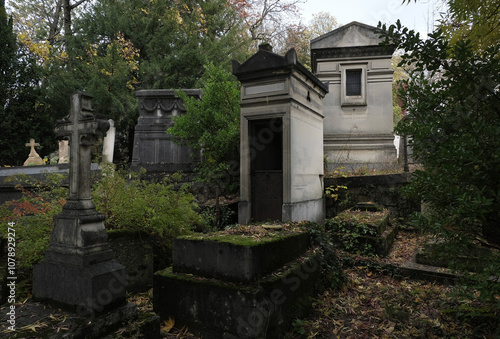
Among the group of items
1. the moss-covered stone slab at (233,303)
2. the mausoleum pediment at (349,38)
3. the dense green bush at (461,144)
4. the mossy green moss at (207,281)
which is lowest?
the moss-covered stone slab at (233,303)

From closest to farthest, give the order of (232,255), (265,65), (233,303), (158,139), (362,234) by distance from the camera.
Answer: (233,303) → (232,255) → (362,234) → (265,65) → (158,139)

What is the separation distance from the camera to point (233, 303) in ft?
9.98

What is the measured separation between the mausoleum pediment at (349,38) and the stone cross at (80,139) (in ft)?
27.5

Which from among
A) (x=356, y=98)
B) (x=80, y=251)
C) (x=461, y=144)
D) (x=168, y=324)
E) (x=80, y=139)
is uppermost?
(x=356, y=98)

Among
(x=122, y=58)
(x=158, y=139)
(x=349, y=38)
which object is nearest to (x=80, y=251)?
(x=158, y=139)

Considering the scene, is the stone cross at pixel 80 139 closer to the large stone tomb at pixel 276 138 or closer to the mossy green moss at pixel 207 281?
the mossy green moss at pixel 207 281

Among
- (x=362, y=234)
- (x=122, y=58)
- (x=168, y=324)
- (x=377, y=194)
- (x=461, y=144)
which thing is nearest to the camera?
(x=461, y=144)

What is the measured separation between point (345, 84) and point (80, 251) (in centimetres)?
906

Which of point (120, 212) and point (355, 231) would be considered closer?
point (120, 212)

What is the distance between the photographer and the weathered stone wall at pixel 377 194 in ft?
24.7

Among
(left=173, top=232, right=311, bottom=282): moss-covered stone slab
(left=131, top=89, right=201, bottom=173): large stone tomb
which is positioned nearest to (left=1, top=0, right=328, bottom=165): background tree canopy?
(left=131, top=89, right=201, bottom=173): large stone tomb

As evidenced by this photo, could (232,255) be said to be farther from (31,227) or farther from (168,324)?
(31,227)

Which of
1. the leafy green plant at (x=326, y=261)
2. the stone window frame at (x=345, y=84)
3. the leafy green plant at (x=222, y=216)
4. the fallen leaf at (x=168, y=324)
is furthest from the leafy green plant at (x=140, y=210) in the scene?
the stone window frame at (x=345, y=84)

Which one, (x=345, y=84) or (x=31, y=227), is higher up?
(x=345, y=84)
